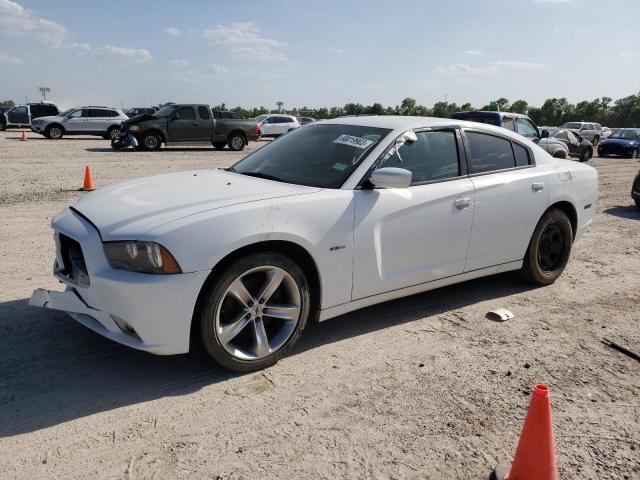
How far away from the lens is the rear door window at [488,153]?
464 cm

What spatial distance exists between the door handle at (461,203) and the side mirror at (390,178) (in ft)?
2.28

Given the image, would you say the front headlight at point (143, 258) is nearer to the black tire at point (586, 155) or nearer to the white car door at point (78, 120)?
the black tire at point (586, 155)

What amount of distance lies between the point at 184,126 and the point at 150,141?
1.43 m

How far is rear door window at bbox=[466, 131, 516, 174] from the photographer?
4641 millimetres

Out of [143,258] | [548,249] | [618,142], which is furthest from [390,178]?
[618,142]

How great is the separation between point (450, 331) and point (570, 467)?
1.63 m

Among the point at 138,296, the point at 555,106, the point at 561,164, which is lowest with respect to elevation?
the point at 138,296

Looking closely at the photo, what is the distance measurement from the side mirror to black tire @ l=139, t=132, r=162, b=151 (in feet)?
58.5

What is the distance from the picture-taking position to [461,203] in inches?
169

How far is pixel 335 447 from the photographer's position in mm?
2754

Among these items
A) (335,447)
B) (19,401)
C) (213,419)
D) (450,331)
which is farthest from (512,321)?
(19,401)

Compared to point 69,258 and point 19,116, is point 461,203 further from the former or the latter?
point 19,116

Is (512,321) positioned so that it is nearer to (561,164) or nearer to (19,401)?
(561,164)

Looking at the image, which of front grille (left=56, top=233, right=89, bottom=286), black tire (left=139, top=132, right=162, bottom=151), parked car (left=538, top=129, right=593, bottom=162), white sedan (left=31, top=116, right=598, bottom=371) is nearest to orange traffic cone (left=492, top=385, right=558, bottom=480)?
white sedan (left=31, top=116, right=598, bottom=371)
